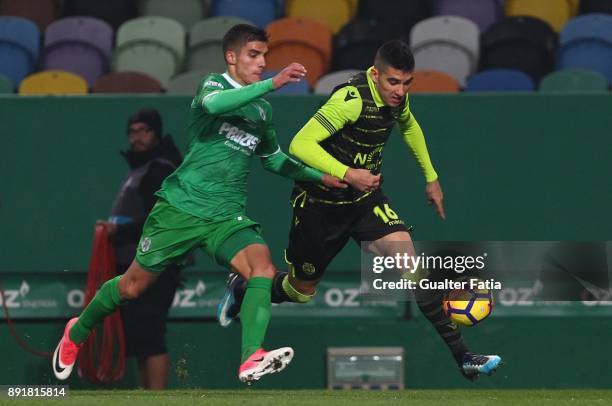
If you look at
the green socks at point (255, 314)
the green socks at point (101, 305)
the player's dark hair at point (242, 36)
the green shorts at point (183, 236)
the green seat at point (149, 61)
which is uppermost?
the green seat at point (149, 61)

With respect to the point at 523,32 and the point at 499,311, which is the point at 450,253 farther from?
the point at 523,32

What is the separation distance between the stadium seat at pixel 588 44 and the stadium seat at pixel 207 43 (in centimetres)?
294

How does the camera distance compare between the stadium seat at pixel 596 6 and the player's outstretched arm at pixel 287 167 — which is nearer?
the player's outstretched arm at pixel 287 167

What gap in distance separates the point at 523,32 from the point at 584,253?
104 inches

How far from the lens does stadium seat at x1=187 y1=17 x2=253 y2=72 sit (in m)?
13.8

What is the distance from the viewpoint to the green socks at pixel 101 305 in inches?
366

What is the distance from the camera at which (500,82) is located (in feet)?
42.5

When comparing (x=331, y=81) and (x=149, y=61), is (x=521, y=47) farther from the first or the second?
(x=149, y=61)

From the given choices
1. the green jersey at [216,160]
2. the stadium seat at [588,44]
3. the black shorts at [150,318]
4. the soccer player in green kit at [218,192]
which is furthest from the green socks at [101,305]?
the stadium seat at [588,44]

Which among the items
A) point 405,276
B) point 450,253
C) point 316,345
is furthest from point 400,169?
point 405,276

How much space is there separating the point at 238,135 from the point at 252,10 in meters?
5.71

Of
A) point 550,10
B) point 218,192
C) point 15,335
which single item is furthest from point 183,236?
point 550,10

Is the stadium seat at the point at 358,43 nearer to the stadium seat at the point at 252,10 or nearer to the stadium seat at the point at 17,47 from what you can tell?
the stadium seat at the point at 252,10

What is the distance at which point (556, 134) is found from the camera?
1199 centimetres
